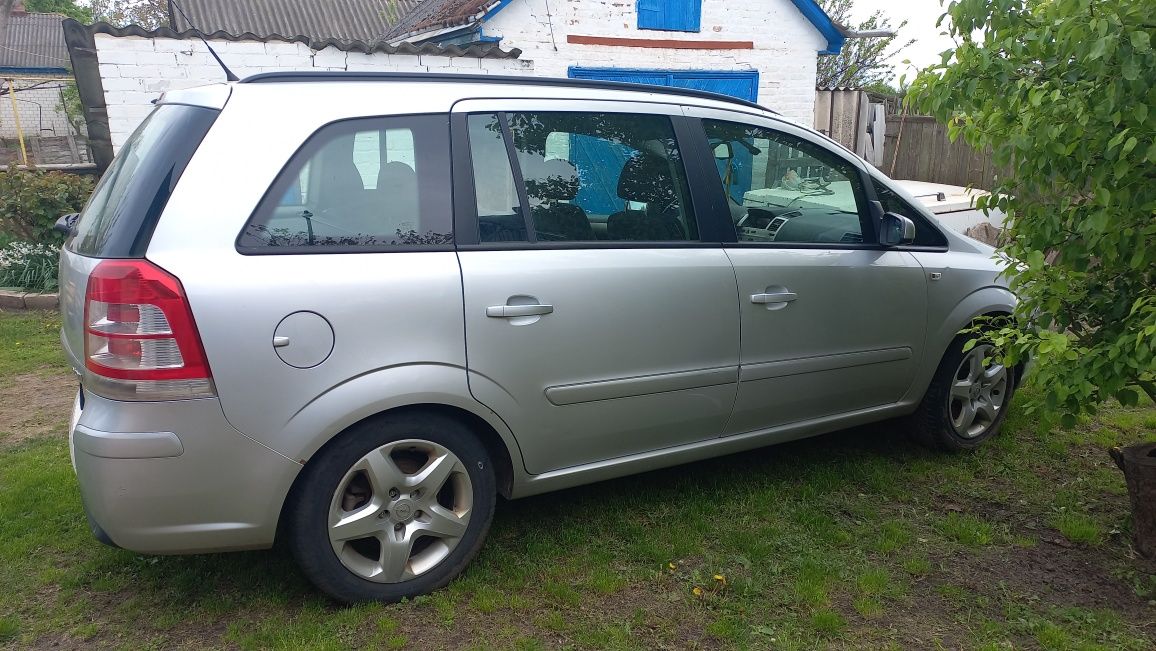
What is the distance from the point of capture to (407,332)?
289 centimetres

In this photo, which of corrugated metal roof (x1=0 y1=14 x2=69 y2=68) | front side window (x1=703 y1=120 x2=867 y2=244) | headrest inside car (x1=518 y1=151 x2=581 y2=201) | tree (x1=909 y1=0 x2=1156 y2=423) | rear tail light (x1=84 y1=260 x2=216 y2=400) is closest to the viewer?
rear tail light (x1=84 y1=260 x2=216 y2=400)

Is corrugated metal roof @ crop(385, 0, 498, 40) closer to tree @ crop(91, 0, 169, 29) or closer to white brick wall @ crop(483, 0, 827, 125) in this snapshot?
white brick wall @ crop(483, 0, 827, 125)

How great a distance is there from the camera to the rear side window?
9.16 feet

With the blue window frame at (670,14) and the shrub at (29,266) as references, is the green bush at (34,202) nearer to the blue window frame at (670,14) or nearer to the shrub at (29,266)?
the shrub at (29,266)

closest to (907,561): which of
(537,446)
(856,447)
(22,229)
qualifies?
(856,447)

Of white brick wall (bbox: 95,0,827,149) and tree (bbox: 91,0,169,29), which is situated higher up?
tree (bbox: 91,0,169,29)

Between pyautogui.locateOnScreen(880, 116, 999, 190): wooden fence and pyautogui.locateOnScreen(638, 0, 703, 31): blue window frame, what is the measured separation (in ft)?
14.2

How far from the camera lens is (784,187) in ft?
13.4

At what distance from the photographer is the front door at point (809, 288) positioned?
3766 mm

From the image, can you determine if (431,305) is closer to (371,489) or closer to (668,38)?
(371,489)

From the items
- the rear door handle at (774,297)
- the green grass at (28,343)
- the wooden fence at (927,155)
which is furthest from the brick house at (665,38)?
the rear door handle at (774,297)

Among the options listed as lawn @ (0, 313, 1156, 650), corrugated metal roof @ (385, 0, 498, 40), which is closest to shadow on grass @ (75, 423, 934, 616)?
lawn @ (0, 313, 1156, 650)

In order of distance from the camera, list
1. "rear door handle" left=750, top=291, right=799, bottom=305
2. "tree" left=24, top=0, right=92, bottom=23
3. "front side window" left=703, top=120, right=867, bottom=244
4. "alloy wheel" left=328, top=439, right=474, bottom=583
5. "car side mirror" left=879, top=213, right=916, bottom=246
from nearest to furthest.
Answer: "alloy wheel" left=328, top=439, right=474, bottom=583 < "rear door handle" left=750, top=291, right=799, bottom=305 < "front side window" left=703, top=120, right=867, bottom=244 < "car side mirror" left=879, top=213, right=916, bottom=246 < "tree" left=24, top=0, right=92, bottom=23

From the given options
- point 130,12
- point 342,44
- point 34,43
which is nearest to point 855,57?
point 342,44
